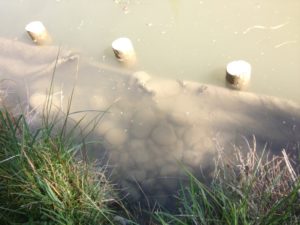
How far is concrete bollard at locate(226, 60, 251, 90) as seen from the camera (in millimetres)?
3547

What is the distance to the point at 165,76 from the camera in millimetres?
4125

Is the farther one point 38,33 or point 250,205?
point 38,33

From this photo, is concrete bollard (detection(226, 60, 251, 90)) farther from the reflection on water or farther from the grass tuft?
the grass tuft

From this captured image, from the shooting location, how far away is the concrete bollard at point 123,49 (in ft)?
13.5

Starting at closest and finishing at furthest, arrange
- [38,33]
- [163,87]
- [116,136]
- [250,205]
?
[250,205], [116,136], [163,87], [38,33]

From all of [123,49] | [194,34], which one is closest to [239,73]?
[194,34]

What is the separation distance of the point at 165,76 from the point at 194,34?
63cm

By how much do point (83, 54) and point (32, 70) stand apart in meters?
0.63

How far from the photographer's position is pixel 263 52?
3.98 m

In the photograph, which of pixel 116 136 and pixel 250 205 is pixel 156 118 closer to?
pixel 116 136

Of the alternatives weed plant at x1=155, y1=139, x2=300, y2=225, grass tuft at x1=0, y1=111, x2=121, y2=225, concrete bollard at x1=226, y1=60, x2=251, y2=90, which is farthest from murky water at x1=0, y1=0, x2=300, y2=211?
weed plant at x1=155, y1=139, x2=300, y2=225

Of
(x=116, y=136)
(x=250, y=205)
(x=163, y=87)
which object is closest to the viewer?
(x=250, y=205)

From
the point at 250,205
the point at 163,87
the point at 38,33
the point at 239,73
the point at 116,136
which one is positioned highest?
the point at 38,33

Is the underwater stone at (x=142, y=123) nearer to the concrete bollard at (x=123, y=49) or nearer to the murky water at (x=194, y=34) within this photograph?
the murky water at (x=194, y=34)
